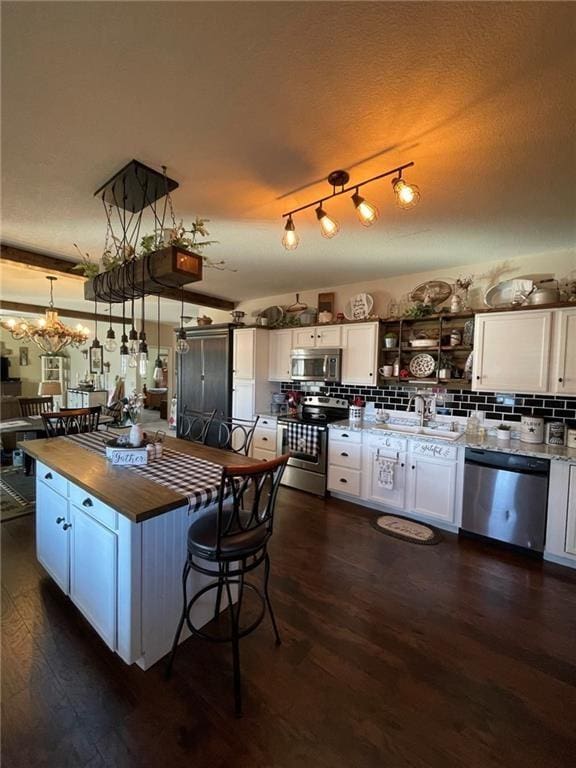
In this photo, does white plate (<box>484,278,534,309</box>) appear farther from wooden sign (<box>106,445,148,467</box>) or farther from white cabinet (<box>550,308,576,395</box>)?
wooden sign (<box>106,445,148,467</box>)

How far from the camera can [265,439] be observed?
430 cm

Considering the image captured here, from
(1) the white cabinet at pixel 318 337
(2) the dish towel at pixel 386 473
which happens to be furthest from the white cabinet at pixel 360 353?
(2) the dish towel at pixel 386 473

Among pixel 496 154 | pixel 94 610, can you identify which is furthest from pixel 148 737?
pixel 496 154

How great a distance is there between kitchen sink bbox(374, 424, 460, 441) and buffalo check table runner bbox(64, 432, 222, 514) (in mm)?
2084

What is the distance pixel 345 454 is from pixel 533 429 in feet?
5.71

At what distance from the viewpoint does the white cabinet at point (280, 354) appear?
4480mm

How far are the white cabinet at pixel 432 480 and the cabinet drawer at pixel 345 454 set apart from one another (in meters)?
0.56

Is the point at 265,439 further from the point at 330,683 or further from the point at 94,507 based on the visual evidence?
the point at 330,683

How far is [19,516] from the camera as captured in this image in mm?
3088

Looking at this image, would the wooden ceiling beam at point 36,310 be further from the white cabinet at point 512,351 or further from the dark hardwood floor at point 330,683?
the white cabinet at point 512,351

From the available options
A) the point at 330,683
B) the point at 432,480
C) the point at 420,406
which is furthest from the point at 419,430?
the point at 330,683

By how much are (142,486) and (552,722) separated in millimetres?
2105

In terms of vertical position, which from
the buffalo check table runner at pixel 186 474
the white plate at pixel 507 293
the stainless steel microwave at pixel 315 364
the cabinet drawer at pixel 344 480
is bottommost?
the cabinet drawer at pixel 344 480

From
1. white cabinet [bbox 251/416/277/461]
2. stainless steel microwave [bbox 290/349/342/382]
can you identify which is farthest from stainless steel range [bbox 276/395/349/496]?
stainless steel microwave [bbox 290/349/342/382]
